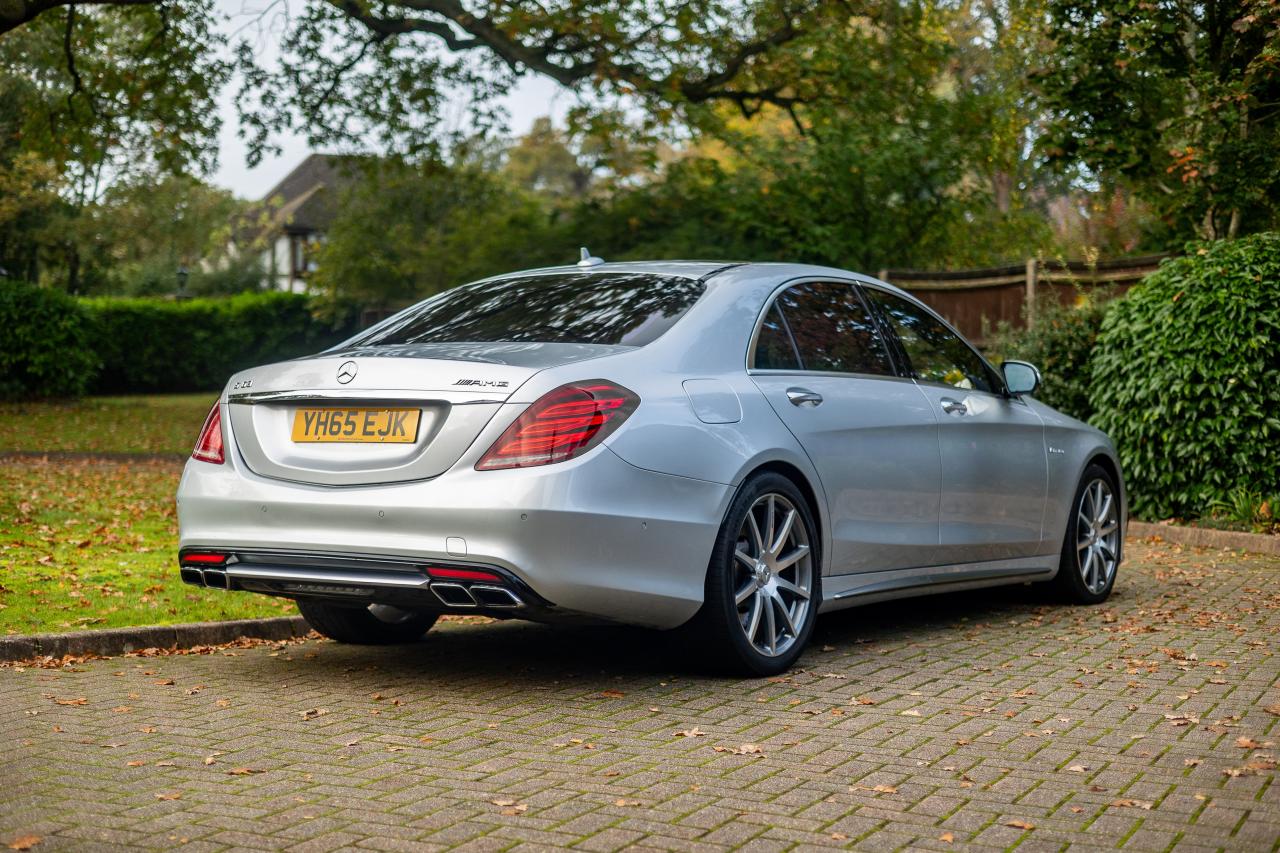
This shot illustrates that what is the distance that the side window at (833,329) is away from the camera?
6.71 meters

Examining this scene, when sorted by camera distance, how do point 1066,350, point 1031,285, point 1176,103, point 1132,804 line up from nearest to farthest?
point 1132,804 < point 1066,350 < point 1176,103 < point 1031,285

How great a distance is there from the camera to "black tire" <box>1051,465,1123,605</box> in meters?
8.38

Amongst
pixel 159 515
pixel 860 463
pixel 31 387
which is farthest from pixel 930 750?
pixel 31 387

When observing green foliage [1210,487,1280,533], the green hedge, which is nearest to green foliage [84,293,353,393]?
the green hedge

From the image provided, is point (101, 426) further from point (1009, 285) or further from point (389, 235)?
point (389, 235)

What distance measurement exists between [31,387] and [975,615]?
24.9 meters

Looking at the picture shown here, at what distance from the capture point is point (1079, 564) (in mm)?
8430

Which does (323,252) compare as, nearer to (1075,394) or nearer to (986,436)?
(1075,394)

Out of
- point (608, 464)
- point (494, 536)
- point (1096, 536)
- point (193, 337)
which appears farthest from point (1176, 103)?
point (193, 337)

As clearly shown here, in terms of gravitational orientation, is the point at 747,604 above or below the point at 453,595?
below

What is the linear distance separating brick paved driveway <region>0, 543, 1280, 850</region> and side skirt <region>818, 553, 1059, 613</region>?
0.86 ft

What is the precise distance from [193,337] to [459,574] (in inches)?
1481

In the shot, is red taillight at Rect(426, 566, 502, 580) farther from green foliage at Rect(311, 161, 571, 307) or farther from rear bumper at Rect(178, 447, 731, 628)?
green foliage at Rect(311, 161, 571, 307)

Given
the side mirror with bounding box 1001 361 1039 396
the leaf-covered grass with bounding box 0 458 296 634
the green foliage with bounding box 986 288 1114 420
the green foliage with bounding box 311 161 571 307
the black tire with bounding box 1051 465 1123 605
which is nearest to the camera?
the leaf-covered grass with bounding box 0 458 296 634
